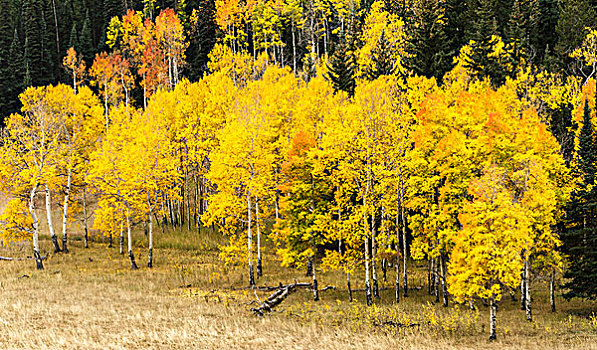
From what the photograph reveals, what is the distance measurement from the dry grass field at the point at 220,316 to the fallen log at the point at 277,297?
49 centimetres

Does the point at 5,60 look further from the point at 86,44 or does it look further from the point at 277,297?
the point at 277,297

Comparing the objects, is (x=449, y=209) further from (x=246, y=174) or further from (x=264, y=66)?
(x=264, y=66)

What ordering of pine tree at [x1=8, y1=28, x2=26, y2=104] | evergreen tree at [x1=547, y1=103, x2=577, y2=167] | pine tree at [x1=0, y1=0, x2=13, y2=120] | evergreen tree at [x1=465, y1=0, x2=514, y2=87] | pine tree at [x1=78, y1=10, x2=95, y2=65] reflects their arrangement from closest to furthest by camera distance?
evergreen tree at [x1=547, y1=103, x2=577, y2=167], evergreen tree at [x1=465, y1=0, x2=514, y2=87], pine tree at [x1=0, y1=0, x2=13, y2=120], pine tree at [x1=8, y1=28, x2=26, y2=104], pine tree at [x1=78, y1=10, x2=95, y2=65]

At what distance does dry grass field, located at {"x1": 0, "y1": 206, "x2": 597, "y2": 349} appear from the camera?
2003cm

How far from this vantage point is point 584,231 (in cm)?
2628

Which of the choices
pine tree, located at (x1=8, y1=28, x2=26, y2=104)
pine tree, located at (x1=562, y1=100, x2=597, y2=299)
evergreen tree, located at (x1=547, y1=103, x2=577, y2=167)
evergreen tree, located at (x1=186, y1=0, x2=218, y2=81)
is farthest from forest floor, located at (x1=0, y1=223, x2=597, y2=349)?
pine tree, located at (x1=8, y1=28, x2=26, y2=104)

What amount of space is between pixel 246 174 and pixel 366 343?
15.1 metres

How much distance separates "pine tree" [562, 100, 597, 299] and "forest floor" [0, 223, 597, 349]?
1849 millimetres

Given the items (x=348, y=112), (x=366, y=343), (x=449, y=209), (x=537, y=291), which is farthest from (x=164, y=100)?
(x=537, y=291)

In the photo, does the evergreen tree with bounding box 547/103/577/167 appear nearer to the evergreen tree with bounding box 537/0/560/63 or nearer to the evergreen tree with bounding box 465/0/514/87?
the evergreen tree with bounding box 465/0/514/87

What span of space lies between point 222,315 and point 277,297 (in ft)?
15.6

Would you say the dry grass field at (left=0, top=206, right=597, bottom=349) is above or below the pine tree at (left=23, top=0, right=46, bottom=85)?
below

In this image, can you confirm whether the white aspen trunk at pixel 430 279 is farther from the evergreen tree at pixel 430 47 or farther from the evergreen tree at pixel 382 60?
the evergreen tree at pixel 430 47

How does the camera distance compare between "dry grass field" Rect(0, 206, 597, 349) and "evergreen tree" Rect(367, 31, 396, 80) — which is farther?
"evergreen tree" Rect(367, 31, 396, 80)
